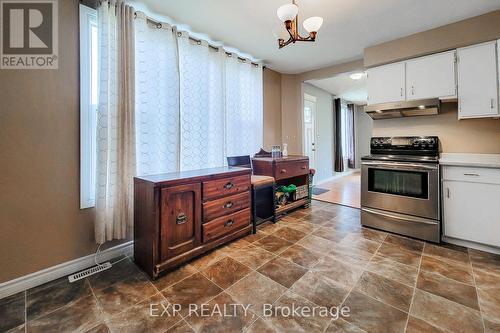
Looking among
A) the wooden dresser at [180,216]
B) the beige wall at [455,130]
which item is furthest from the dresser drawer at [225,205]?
the beige wall at [455,130]

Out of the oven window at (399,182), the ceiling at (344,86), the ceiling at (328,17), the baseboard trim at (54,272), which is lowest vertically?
the baseboard trim at (54,272)

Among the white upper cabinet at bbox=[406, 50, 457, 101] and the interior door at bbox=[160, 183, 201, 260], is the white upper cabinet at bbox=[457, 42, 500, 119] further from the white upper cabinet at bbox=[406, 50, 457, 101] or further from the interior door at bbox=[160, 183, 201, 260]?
the interior door at bbox=[160, 183, 201, 260]

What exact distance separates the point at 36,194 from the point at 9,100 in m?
0.72

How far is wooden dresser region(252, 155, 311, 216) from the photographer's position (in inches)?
123

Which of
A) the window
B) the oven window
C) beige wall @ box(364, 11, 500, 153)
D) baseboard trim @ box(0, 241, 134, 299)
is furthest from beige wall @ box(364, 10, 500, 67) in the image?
baseboard trim @ box(0, 241, 134, 299)

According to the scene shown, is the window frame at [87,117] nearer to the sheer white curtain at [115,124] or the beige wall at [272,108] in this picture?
the sheer white curtain at [115,124]

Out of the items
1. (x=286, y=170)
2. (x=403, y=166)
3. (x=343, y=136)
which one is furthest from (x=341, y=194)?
(x=343, y=136)

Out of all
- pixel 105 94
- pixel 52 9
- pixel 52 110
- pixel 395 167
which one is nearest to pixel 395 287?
pixel 395 167

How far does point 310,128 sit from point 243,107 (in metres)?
2.49

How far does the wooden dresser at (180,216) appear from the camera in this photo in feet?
5.86

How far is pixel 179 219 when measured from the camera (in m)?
1.92

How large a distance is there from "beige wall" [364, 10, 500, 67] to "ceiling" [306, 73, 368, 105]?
138cm

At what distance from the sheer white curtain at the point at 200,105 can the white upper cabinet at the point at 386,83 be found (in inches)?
83.1

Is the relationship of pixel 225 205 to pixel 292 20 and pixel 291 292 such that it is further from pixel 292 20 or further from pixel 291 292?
pixel 292 20
